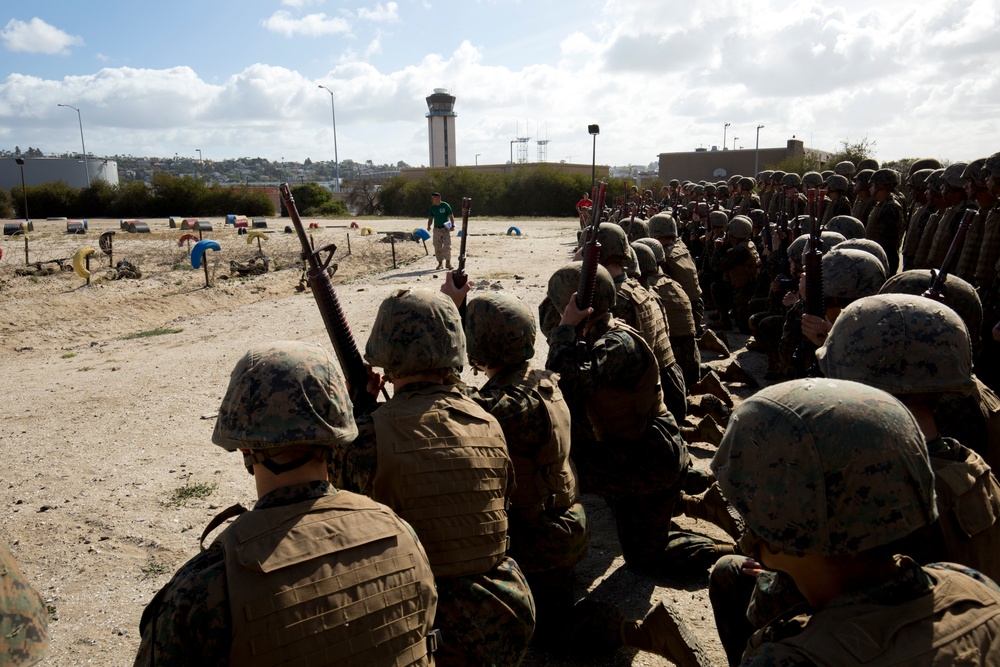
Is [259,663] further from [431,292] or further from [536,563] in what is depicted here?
Answer: [536,563]

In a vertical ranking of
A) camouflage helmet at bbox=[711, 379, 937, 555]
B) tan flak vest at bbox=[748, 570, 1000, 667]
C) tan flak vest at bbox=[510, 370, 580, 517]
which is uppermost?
camouflage helmet at bbox=[711, 379, 937, 555]

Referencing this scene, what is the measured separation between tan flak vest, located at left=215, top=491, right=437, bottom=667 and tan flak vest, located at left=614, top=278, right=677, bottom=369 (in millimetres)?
3398

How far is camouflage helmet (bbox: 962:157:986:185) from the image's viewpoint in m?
7.25

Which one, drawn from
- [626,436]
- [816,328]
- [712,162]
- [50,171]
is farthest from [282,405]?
[50,171]

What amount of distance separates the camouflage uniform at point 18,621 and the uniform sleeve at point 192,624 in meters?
0.38

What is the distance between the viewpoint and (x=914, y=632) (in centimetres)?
150

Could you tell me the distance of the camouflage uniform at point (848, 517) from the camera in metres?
1.51

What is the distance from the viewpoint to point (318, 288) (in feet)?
12.2

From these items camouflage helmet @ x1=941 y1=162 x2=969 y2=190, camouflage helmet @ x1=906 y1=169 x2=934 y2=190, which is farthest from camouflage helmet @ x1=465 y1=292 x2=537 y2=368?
camouflage helmet @ x1=906 y1=169 x2=934 y2=190

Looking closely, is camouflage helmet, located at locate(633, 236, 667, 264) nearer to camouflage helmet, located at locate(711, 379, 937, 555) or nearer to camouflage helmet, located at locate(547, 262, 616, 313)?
camouflage helmet, located at locate(547, 262, 616, 313)

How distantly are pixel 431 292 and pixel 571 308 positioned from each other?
134cm

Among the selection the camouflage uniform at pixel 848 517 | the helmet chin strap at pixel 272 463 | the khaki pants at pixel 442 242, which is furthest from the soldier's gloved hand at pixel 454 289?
the khaki pants at pixel 442 242

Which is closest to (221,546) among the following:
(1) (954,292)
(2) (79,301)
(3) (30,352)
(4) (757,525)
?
(4) (757,525)

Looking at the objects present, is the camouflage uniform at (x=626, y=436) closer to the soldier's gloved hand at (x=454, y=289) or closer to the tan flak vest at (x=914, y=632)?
the soldier's gloved hand at (x=454, y=289)
